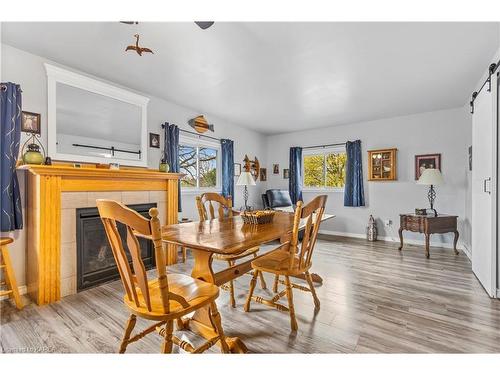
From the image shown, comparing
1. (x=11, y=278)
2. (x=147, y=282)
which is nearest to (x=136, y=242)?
(x=147, y=282)

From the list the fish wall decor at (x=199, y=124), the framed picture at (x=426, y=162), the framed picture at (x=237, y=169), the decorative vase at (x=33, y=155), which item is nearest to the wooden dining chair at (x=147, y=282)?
the decorative vase at (x=33, y=155)

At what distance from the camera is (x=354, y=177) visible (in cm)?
500

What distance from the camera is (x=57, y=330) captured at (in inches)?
70.6

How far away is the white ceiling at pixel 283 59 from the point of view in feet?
6.74

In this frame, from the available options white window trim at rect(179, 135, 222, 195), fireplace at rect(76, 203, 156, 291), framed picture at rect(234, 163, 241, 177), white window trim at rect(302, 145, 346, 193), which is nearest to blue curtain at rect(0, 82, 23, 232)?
fireplace at rect(76, 203, 156, 291)

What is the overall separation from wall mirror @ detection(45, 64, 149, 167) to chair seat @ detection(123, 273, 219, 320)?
209cm

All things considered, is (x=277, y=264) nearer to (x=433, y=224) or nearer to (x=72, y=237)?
(x=72, y=237)

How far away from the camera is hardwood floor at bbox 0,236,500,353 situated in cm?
162

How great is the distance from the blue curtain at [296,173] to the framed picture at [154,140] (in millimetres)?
3094

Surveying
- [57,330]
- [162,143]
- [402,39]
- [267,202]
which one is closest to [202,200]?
[57,330]

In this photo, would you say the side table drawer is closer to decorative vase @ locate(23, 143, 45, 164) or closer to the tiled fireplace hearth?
the tiled fireplace hearth

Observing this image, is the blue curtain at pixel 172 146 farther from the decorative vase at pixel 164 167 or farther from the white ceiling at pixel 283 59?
the white ceiling at pixel 283 59

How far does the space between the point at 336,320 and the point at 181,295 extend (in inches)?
49.0
